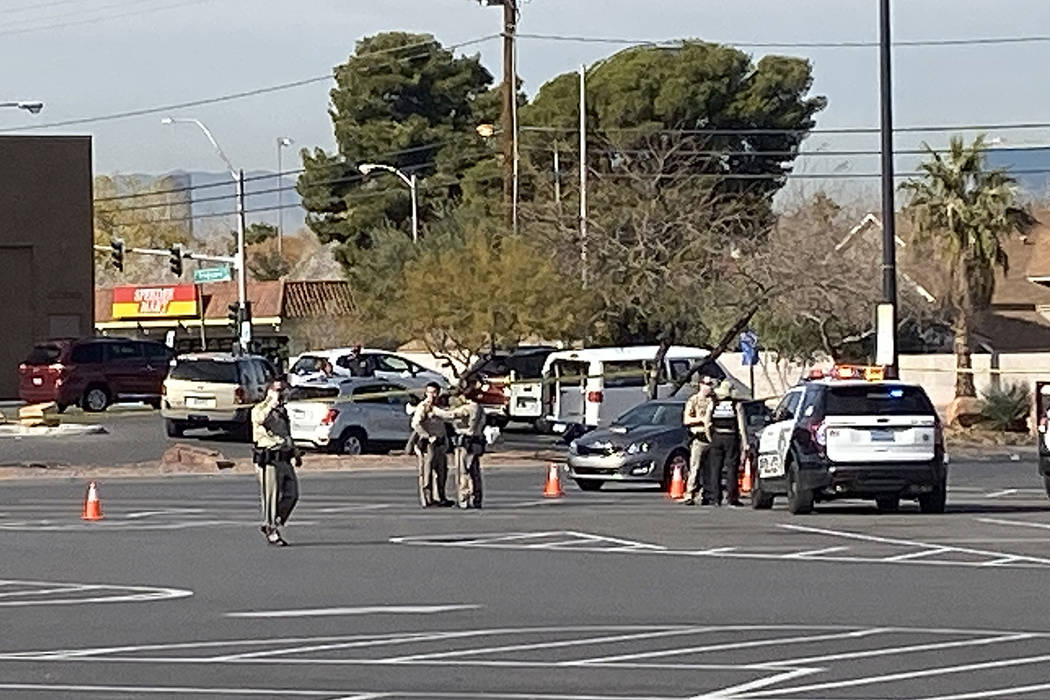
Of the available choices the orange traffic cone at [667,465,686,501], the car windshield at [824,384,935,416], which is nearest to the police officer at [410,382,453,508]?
the orange traffic cone at [667,465,686,501]

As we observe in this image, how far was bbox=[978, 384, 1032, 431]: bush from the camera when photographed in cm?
4534

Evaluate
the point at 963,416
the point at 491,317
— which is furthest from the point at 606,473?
the point at 963,416

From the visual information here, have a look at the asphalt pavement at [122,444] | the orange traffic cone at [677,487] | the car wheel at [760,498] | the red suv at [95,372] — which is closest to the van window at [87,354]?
the red suv at [95,372]

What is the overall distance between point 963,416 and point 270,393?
2677 cm

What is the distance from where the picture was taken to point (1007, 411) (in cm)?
4538

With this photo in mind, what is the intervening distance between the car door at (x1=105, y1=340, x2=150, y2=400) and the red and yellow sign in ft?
129

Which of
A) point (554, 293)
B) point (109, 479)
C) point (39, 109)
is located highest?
point (39, 109)

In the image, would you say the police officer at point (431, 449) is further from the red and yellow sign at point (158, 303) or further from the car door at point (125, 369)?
the red and yellow sign at point (158, 303)

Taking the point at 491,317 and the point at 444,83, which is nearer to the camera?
the point at 491,317

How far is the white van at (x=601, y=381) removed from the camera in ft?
134

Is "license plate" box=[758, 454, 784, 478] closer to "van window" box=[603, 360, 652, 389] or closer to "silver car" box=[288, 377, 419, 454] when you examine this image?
"silver car" box=[288, 377, 419, 454]

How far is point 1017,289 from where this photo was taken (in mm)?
68500

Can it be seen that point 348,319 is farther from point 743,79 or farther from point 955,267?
point 955,267

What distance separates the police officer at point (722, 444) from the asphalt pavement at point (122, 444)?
1354 centimetres
